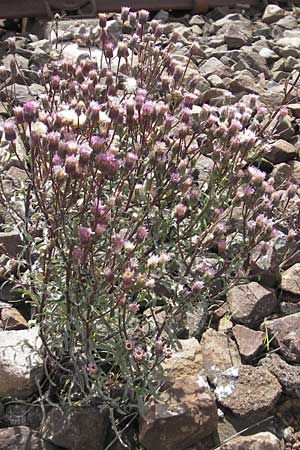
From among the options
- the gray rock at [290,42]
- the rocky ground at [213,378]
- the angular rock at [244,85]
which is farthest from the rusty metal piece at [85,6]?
the rocky ground at [213,378]

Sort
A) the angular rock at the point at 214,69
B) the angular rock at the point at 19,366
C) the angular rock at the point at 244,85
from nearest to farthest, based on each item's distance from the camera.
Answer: the angular rock at the point at 19,366 < the angular rock at the point at 244,85 < the angular rock at the point at 214,69

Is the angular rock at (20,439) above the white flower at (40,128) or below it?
below

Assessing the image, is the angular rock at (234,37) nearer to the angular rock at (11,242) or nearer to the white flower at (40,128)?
the angular rock at (11,242)

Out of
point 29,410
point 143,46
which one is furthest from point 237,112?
point 29,410

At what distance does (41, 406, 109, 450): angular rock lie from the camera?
291cm

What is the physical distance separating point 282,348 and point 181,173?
3.28ft

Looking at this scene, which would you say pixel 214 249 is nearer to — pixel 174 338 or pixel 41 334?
pixel 174 338

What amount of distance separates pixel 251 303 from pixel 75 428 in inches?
44.6

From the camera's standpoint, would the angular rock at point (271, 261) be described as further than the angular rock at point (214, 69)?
No

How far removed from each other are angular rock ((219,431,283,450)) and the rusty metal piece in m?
4.58

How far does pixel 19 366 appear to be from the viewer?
9.95 ft

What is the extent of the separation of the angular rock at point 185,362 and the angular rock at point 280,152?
176 centimetres

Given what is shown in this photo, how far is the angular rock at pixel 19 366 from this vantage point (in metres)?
3.02

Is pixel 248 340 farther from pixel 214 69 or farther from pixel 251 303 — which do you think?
pixel 214 69
